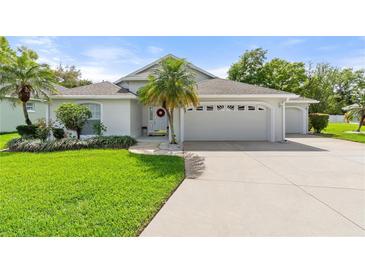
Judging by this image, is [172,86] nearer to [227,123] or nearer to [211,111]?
[211,111]

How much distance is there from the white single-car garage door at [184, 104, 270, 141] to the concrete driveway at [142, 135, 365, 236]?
6955 millimetres

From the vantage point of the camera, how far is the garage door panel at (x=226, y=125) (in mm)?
15742

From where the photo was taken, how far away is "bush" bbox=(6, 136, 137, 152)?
11.6m

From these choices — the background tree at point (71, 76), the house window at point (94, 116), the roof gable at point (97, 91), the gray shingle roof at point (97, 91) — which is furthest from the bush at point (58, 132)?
the background tree at point (71, 76)

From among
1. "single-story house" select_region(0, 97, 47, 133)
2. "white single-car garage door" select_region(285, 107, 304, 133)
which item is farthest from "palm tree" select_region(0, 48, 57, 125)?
"white single-car garage door" select_region(285, 107, 304, 133)

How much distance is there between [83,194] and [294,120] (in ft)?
A: 68.7

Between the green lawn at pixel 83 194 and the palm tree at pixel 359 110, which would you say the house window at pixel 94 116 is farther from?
the palm tree at pixel 359 110

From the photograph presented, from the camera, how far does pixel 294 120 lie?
2205 centimetres

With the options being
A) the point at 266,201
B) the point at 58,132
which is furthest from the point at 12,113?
the point at 266,201

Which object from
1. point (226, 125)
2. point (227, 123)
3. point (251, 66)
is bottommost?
point (226, 125)

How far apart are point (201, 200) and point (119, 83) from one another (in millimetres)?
17076

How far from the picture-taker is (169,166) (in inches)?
319
